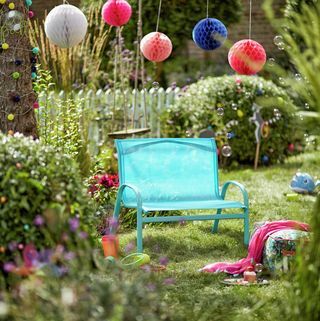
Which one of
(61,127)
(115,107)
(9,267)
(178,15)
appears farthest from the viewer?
(178,15)

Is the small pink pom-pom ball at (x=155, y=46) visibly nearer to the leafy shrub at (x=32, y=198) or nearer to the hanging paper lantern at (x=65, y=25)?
the hanging paper lantern at (x=65, y=25)

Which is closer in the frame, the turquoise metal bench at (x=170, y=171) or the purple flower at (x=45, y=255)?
the purple flower at (x=45, y=255)

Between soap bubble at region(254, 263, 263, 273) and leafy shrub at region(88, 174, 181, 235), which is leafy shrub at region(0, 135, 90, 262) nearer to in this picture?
soap bubble at region(254, 263, 263, 273)

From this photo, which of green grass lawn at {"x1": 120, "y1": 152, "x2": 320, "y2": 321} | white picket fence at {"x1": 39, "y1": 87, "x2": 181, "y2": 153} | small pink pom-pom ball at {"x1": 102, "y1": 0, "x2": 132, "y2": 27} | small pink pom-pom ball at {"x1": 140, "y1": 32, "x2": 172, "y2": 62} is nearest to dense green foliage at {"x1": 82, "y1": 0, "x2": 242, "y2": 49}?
white picket fence at {"x1": 39, "y1": 87, "x2": 181, "y2": 153}

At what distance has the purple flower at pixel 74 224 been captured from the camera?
3094 mm

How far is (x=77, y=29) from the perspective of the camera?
5.69 metres

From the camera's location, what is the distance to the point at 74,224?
10.2 ft

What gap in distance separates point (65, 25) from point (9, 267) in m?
3.06

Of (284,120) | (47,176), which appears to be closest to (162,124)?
(284,120)

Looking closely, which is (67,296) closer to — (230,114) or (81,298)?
(81,298)

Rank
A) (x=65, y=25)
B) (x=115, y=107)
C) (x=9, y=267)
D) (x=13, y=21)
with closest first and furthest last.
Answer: (x=9, y=267)
(x=13, y=21)
(x=65, y=25)
(x=115, y=107)

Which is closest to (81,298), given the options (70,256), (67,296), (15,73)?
(67,296)

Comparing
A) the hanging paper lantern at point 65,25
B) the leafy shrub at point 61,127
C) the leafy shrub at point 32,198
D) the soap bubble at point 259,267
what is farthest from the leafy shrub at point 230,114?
the leafy shrub at point 32,198

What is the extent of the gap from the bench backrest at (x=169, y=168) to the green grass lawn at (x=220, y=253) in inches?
12.1
